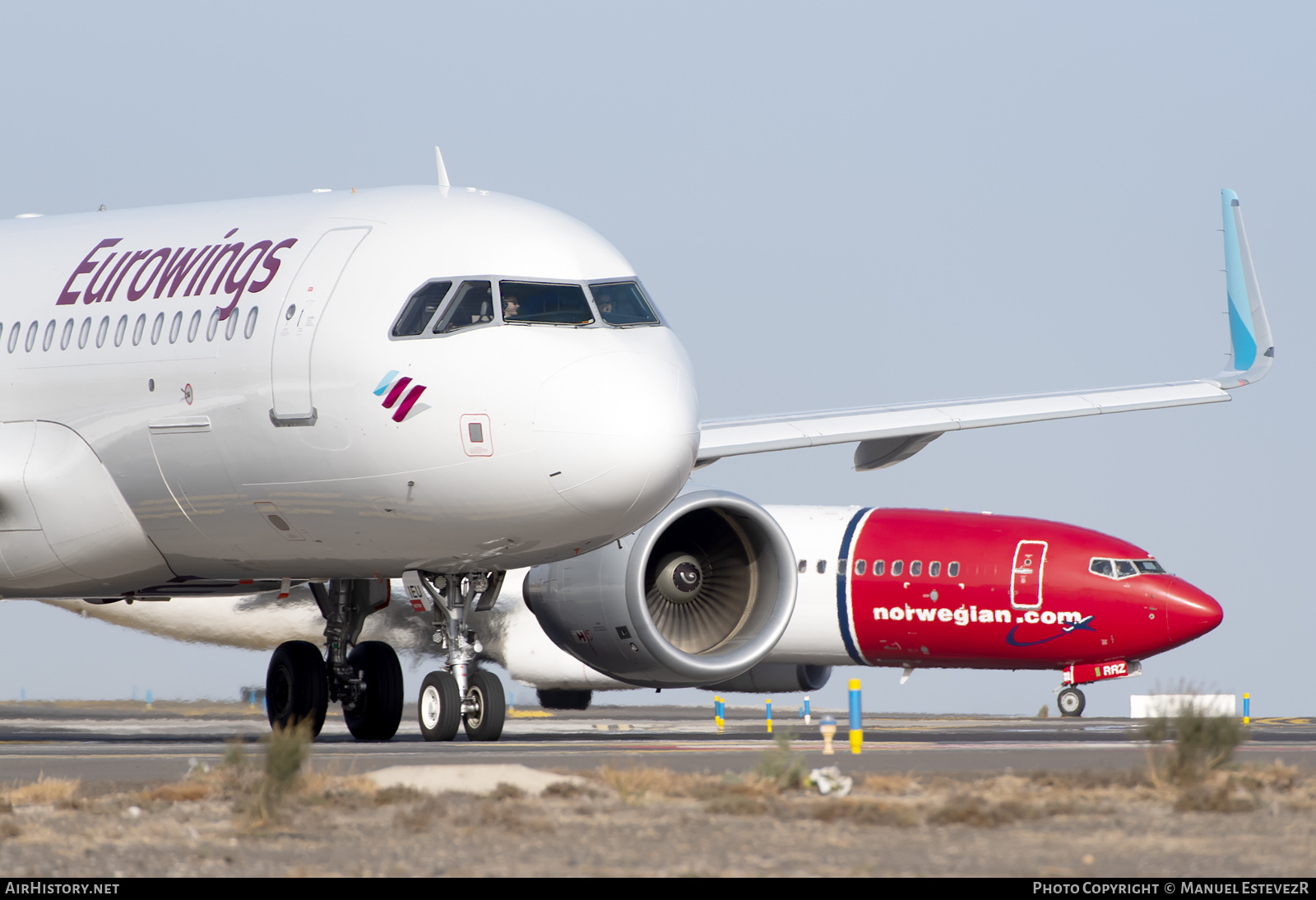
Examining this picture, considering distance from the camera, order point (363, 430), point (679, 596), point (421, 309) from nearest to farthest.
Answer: point (363, 430), point (421, 309), point (679, 596)

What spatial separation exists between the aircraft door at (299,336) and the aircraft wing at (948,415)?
4147 mm

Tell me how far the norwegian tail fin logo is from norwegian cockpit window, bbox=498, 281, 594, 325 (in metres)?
9.20

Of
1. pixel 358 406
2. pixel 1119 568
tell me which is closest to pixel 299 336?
pixel 358 406

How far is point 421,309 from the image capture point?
48.1 ft

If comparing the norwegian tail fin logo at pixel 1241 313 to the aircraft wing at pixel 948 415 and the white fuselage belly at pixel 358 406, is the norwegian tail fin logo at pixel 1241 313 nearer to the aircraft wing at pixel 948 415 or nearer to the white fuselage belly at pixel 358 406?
the aircraft wing at pixel 948 415

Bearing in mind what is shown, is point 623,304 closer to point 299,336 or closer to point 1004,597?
point 299,336

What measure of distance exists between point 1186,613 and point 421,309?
16396 millimetres

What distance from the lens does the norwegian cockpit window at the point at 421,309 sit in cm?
1459

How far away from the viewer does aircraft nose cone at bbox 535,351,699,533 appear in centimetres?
1402

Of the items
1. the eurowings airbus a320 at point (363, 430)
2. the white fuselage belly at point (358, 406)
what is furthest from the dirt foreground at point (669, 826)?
the eurowings airbus a320 at point (363, 430)

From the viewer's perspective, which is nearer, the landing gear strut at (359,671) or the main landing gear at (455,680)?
the main landing gear at (455,680)
